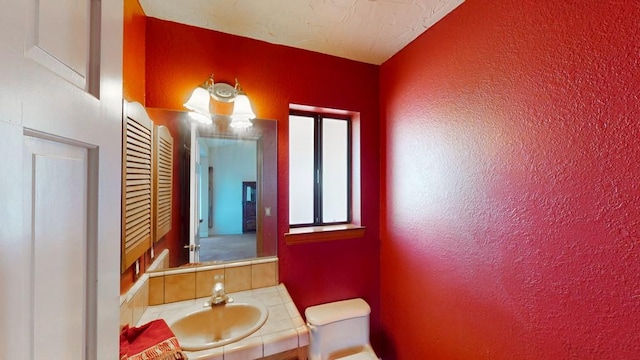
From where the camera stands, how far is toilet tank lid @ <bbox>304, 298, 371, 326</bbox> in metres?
1.53

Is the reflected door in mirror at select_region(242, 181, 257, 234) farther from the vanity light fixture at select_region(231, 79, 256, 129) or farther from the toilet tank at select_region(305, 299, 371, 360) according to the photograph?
the toilet tank at select_region(305, 299, 371, 360)

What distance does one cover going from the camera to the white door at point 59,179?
0.30 m

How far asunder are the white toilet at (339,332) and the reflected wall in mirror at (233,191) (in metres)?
0.51

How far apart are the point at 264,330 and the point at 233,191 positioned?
32.4 inches

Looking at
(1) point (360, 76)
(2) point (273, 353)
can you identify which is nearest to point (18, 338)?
(2) point (273, 353)

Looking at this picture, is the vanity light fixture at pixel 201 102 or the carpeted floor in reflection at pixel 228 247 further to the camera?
the carpeted floor in reflection at pixel 228 247

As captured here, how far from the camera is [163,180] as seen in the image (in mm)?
1346

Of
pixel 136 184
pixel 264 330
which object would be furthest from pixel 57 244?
pixel 264 330

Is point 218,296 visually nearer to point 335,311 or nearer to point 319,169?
point 335,311

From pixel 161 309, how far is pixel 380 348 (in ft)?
4.99

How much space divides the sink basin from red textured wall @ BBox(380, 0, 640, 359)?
0.97 meters

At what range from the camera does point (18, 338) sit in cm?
31

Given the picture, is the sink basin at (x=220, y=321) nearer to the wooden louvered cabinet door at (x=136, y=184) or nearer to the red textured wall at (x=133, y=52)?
the wooden louvered cabinet door at (x=136, y=184)

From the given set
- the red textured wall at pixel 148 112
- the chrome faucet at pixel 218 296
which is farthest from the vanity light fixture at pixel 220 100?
the chrome faucet at pixel 218 296
